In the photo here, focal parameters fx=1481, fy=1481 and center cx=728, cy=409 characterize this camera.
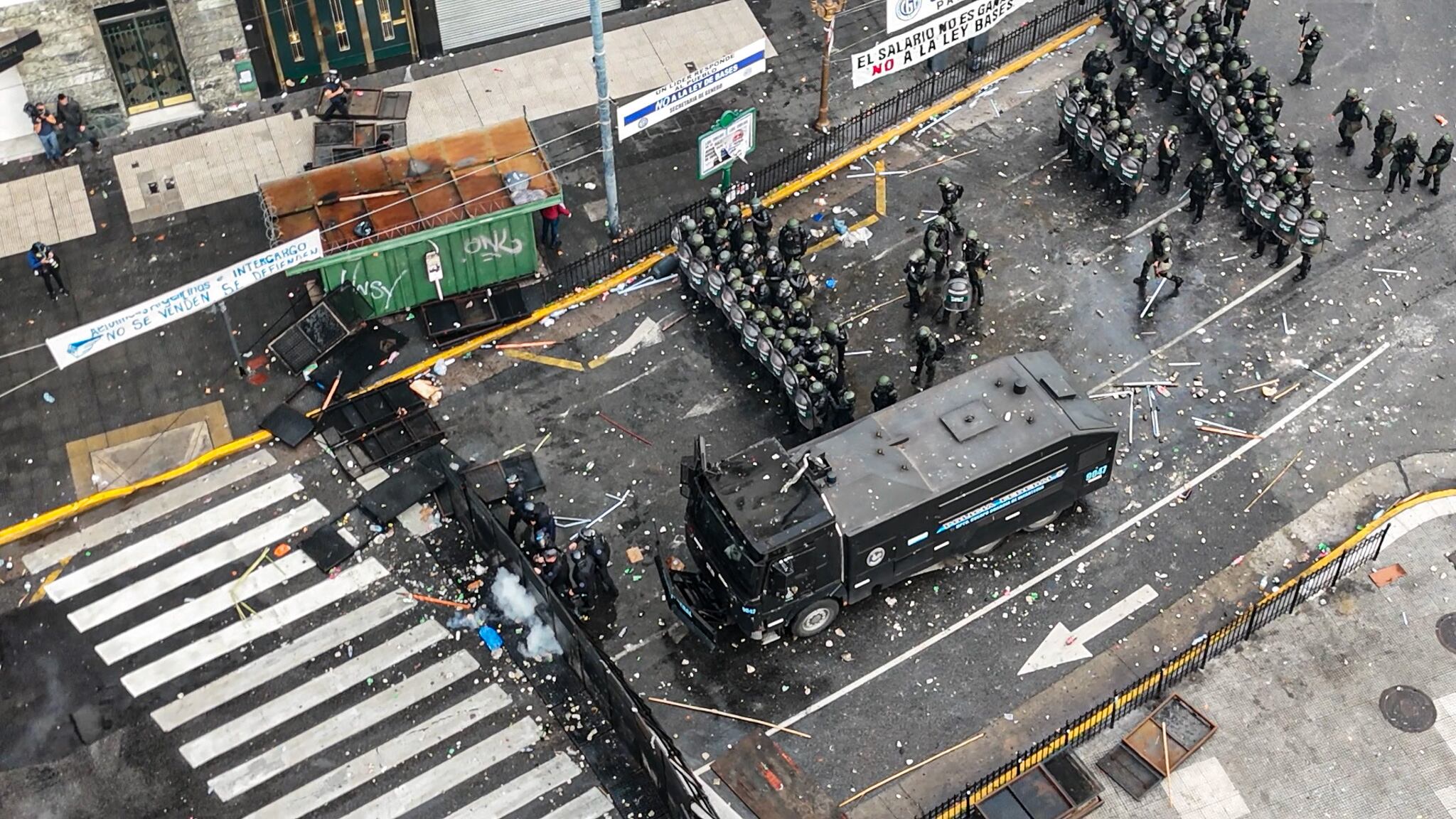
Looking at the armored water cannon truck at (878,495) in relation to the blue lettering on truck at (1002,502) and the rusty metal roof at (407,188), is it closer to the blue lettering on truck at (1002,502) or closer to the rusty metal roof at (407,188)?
the blue lettering on truck at (1002,502)

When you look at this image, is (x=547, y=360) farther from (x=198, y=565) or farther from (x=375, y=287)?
(x=198, y=565)

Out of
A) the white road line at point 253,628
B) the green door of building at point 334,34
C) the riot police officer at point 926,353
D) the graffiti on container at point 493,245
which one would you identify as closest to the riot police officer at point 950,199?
the riot police officer at point 926,353

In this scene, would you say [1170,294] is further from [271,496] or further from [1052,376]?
[271,496]

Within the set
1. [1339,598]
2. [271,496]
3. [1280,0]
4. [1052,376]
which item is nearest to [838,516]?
[1052,376]

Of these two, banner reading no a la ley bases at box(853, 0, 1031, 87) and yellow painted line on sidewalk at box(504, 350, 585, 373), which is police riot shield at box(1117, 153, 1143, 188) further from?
yellow painted line on sidewalk at box(504, 350, 585, 373)

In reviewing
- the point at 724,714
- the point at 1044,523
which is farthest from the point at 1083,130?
the point at 724,714
